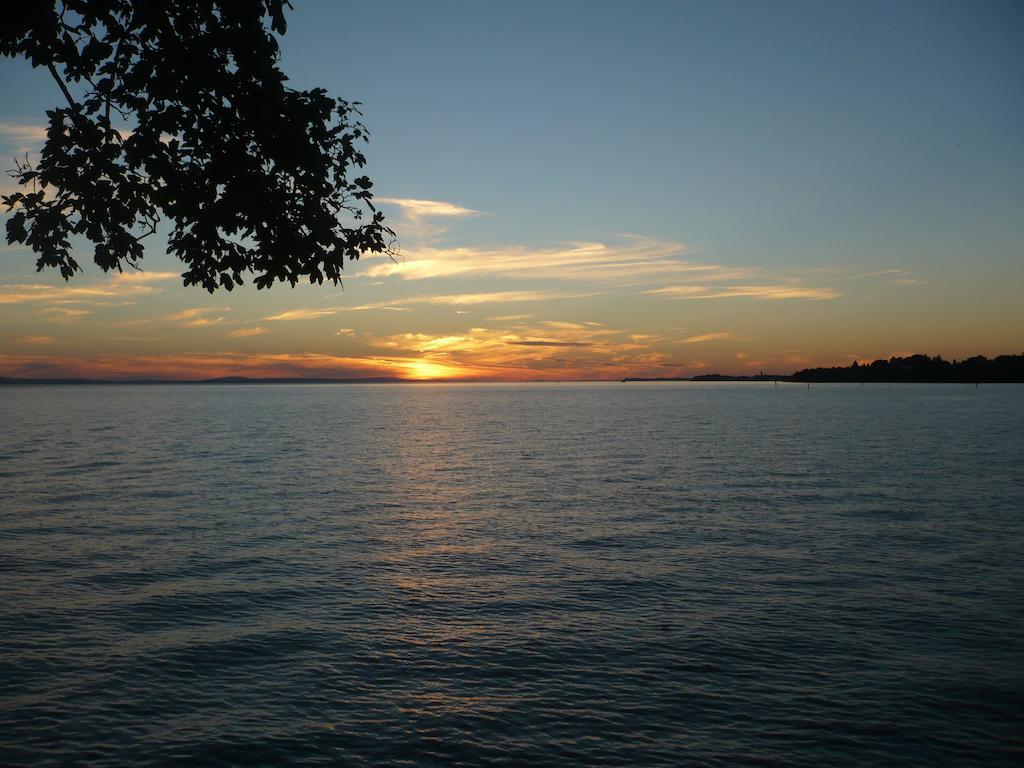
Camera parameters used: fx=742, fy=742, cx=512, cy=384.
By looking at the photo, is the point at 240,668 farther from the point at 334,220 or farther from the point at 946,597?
the point at 946,597

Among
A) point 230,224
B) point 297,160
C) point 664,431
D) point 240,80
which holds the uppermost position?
point 240,80

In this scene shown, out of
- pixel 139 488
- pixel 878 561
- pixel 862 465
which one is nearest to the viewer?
pixel 878 561

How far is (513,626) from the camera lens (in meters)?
19.4

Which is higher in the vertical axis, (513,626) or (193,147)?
(193,147)

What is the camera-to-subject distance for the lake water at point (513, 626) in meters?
13.4

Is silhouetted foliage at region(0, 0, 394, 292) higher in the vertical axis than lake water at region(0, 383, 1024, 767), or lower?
higher

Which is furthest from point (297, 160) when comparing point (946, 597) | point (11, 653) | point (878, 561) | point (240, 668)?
point (878, 561)

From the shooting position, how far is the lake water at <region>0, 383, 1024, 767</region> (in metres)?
13.4

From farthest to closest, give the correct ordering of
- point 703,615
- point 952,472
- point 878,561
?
1. point 952,472
2. point 878,561
3. point 703,615

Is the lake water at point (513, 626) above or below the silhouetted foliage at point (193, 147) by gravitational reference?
below

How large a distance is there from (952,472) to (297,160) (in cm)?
5430

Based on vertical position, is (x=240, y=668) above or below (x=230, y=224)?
below

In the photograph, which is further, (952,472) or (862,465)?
(862,465)

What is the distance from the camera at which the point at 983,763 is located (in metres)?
12.6
